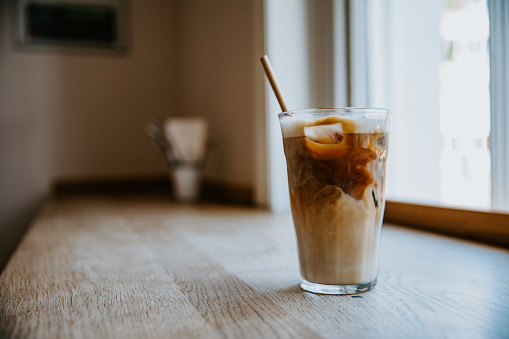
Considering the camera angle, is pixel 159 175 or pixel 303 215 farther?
pixel 159 175

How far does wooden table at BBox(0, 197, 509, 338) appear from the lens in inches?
20.3

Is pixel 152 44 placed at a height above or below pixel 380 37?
above

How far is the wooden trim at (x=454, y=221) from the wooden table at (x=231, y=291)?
1.3 inches

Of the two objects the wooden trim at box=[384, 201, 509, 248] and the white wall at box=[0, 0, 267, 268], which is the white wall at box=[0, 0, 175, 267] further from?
the wooden trim at box=[384, 201, 509, 248]

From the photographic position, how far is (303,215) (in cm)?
62

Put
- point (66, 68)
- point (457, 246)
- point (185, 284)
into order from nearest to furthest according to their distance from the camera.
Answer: point (185, 284), point (457, 246), point (66, 68)

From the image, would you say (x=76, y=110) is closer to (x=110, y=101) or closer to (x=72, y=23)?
(x=110, y=101)

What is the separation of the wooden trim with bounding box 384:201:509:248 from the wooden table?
3cm

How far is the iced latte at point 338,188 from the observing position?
585 mm

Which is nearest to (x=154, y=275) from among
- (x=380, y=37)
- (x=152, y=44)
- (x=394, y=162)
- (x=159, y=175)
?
(x=394, y=162)

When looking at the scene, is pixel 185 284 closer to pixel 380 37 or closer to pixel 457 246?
pixel 457 246

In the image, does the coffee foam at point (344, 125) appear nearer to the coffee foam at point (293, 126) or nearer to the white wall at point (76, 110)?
the coffee foam at point (293, 126)

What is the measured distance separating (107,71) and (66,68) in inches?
8.1

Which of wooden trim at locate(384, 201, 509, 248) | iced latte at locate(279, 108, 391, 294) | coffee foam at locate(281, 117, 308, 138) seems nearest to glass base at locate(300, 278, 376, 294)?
iced latte at locate(279, 108, 391, 294)
